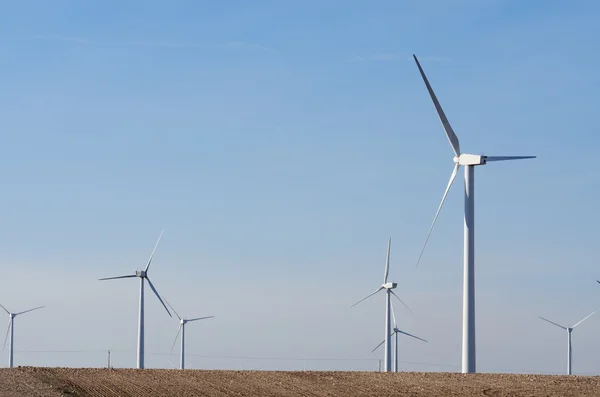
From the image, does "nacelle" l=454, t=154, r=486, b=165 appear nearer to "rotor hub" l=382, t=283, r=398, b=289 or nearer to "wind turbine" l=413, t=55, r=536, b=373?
"wind turbine" l=413, t=55, r=536, b=373

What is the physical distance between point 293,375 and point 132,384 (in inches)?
366

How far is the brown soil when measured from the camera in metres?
52.9

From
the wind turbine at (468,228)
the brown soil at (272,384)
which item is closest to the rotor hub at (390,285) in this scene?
the wind turbine at (468,228)

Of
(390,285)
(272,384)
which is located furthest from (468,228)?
(390,285)

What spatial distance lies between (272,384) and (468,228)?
16.5m

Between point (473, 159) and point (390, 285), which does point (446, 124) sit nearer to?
point (473, 159)

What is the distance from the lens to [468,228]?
218 feet

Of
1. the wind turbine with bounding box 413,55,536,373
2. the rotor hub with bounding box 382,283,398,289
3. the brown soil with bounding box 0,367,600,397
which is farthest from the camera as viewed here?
the rotor hub with bounding box 382,283,398,289

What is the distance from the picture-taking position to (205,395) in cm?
5253

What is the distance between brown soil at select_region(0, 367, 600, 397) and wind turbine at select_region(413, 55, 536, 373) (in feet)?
13.1

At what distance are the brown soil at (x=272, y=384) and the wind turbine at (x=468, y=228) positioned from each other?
3996 millimetres

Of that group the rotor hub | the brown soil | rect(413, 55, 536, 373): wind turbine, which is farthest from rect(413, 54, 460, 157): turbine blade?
the rotor hub

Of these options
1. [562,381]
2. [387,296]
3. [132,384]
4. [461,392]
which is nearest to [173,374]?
[132,384]

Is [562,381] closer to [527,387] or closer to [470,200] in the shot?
[527,387]
